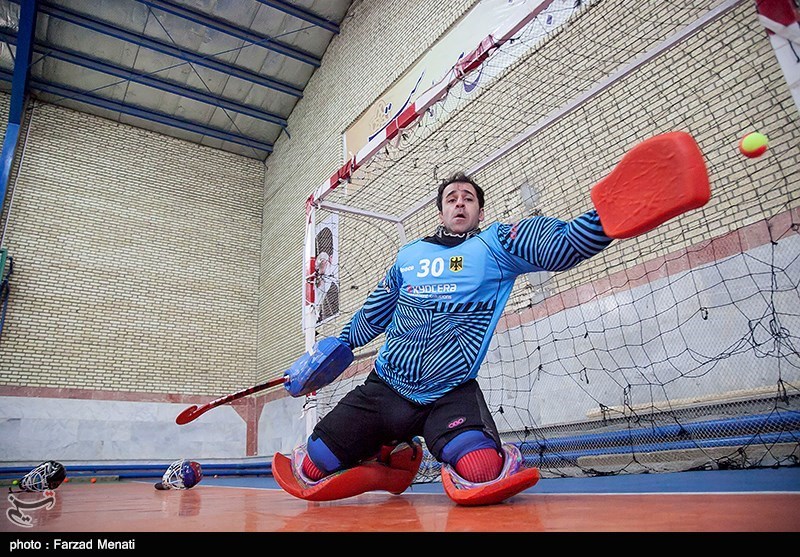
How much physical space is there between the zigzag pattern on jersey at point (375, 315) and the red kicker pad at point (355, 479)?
59 cm

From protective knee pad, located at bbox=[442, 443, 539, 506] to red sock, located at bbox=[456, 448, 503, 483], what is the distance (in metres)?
0.02

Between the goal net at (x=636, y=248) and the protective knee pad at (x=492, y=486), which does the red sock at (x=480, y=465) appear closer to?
A: the protective knee pad at (x=492, y=486)

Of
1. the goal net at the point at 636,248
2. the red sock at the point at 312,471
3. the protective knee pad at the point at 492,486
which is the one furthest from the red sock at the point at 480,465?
the goal net at the point at 636,248

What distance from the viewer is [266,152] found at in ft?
39.8

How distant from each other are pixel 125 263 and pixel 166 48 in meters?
4.09

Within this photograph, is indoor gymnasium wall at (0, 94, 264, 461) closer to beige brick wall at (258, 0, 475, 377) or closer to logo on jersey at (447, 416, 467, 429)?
beige brick wall at (258, 0, 475, 377)

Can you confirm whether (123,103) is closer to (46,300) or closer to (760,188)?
(46,300)

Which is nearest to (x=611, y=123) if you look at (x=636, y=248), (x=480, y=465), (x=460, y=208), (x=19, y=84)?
(x=636, y=248)

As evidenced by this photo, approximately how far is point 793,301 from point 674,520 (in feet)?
8.89

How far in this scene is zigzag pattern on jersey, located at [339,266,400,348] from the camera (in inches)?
101

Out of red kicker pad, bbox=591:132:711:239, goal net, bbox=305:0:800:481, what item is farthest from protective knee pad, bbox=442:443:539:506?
goal net, bbox=305:0:800:481

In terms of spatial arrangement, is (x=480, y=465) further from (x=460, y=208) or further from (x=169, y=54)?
(x=169, y=54)

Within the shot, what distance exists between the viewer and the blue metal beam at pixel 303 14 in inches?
348
